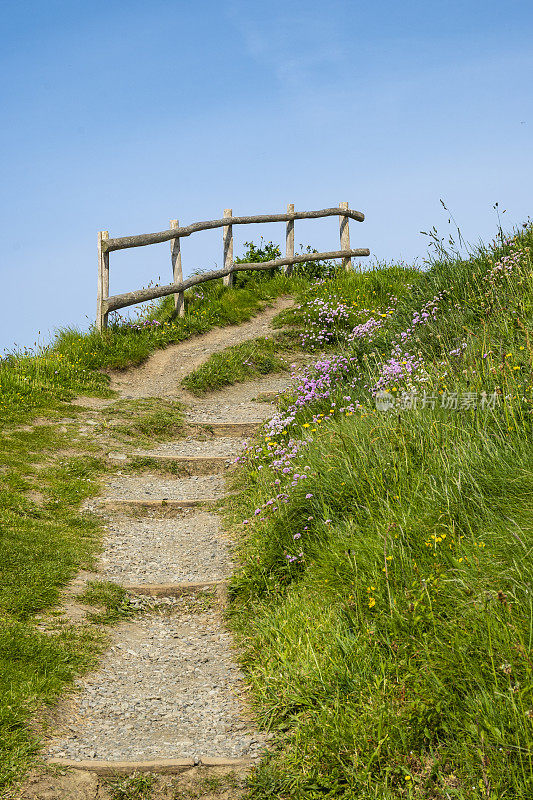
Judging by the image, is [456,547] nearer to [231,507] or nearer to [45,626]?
[45,626]

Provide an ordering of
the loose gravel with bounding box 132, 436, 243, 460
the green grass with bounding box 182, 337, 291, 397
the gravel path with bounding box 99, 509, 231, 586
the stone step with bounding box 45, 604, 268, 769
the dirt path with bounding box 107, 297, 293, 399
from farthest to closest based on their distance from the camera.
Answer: the green grass with bounding box 182, 337, 291, 397, the dirt path with bounding box 107, 297, 293, 399, the loose gravel with bounding box 132, 436, 243, 460, the gravel path with bounding box 99, 509, 231, 586, the stone step with bounding box 45, 604, 268, 769

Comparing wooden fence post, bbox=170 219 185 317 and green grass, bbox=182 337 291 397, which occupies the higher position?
wooden fence post, bbox=170 219 185 317

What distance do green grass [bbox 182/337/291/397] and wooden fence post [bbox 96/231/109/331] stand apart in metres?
2.13

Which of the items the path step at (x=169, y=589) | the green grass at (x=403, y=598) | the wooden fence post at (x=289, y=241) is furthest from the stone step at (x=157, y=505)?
the wooden fence post at (x=289, y=241)

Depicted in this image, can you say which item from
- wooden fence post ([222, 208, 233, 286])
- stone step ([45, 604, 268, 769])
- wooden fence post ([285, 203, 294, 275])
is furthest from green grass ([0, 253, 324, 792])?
wooden fence post ([285, 203, 294, 275])

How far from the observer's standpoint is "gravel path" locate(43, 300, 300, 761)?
13.7ft

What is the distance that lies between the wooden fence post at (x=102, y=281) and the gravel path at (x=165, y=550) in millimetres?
6163

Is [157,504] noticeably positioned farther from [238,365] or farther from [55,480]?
[238,365]

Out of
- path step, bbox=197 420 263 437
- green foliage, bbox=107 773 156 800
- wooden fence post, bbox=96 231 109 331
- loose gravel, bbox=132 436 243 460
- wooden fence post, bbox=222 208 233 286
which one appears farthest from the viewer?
wooden fence post, bbox=222 208 233 286

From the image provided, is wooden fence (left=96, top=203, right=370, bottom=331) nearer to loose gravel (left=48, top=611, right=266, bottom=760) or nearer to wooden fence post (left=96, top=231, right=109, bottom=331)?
wooden fence post (left=96, top=231, right=109, bottom=331)

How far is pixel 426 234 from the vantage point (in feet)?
30.3

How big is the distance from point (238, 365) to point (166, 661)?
8040 mm

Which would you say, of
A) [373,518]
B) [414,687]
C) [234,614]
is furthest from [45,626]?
[414,687]

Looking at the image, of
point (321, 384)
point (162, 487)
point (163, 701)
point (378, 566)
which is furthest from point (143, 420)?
point (378, 566)
